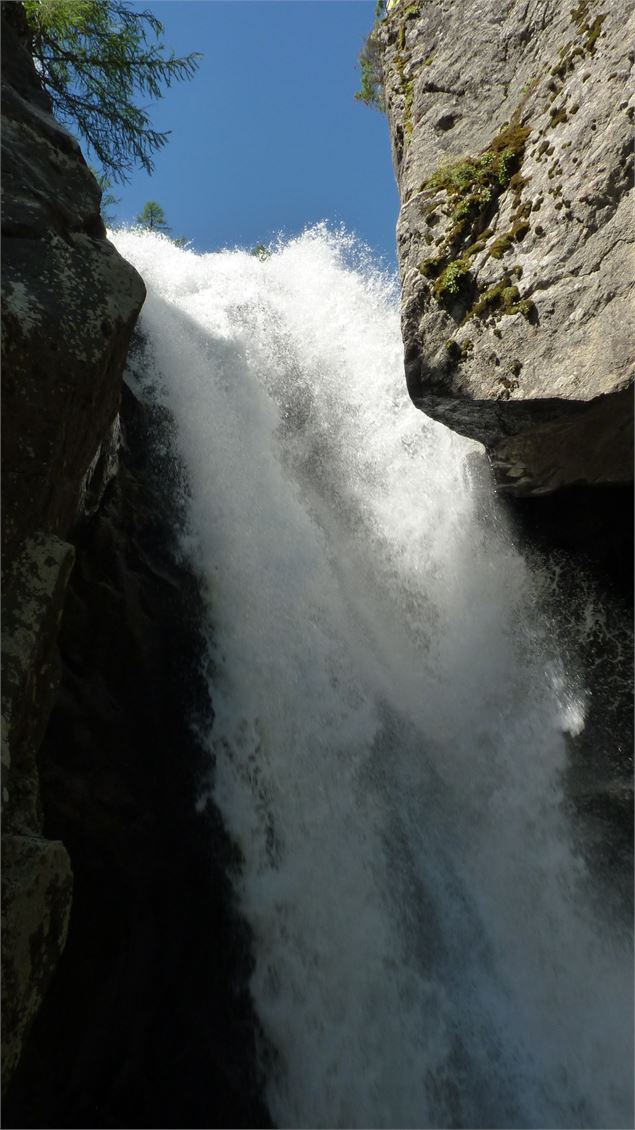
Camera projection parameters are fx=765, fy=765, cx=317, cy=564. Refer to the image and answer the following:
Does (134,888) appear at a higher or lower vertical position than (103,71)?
lower

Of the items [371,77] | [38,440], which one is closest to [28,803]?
[38,440]

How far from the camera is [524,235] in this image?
6.28m

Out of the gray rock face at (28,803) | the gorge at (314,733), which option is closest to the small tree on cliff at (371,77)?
the gorge at (314,733)

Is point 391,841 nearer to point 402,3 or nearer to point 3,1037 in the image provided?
point 3,1037

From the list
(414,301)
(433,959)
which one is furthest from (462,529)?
(433,959)

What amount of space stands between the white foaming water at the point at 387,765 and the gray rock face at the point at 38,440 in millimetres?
3008

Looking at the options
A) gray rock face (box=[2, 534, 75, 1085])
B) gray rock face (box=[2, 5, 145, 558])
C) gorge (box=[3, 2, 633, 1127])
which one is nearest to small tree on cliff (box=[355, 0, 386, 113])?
gorge (box=[3, 2, 633, 1127])

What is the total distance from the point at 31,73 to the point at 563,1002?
8736 mm

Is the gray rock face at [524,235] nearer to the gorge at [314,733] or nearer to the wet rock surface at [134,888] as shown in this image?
the gorge at [314,733]

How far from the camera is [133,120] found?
9.89m

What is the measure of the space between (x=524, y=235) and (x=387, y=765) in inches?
188

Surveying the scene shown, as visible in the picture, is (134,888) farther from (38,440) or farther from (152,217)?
(152,217)

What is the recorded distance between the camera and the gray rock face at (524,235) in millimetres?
5590

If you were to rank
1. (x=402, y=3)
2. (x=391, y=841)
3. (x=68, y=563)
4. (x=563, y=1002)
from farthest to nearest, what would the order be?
(x=402, y=3)
(x=391, y=841)
(x=563, y=1002)
(x=68, y=563)
